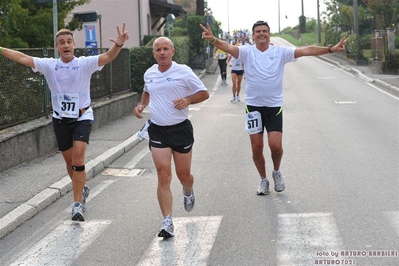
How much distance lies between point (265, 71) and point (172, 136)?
190 centimetres

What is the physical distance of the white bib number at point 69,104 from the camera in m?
7.56

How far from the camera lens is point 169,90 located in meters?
6.77

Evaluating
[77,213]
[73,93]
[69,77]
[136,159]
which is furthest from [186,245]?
[136,159]

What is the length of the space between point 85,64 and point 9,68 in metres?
3.71

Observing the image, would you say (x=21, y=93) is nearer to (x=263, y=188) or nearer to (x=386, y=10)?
(x=263, y=188)

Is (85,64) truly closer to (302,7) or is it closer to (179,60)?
(179,60)

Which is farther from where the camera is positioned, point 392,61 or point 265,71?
point 392,61

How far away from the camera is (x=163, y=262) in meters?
5.93

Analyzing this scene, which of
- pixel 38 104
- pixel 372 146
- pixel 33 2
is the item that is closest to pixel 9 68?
pixel 38 104

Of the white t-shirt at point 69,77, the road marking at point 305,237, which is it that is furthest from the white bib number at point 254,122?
the white t-shirt at point 69,77

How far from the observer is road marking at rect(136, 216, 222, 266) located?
5.96 meters

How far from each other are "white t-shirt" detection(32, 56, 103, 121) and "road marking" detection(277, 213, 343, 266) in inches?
97.6

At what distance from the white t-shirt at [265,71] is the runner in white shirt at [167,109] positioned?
1.53 meters

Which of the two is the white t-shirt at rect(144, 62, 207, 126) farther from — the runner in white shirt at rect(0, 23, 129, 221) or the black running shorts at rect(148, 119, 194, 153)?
the runner in white shirt at rect(0, 23, 129, 221)
